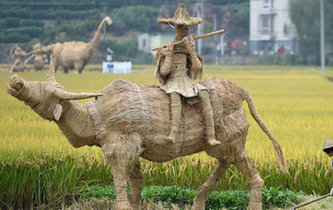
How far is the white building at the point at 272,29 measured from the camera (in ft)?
31.5

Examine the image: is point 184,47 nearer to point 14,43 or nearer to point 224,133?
point 224,133

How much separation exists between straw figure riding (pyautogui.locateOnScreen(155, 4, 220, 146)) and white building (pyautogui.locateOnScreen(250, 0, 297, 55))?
6607mm

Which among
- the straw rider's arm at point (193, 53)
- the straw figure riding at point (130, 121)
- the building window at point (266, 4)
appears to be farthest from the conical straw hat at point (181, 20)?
the building window at point (266, 4)

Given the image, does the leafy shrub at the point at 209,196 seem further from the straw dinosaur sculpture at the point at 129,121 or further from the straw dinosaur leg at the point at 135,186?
the straw dinosaur sculpture at the point at 129,121

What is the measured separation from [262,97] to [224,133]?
4276 mm

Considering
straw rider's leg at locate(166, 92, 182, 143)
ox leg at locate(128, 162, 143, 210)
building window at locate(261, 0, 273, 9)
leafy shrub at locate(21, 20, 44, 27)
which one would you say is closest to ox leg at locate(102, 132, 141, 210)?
straw rider's leg at locate(166, 92, 182, 143)

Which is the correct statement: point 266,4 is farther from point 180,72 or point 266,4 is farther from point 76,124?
point 76,124

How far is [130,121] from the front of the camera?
3074 mm

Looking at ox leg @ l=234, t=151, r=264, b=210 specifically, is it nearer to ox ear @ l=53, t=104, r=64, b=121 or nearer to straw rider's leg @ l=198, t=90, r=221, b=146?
straw rider's leg @ l=198, t=90, r=221, b=146

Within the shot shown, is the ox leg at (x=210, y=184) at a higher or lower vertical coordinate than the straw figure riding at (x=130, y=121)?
lower

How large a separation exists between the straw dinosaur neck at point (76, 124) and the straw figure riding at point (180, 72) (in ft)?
2.10

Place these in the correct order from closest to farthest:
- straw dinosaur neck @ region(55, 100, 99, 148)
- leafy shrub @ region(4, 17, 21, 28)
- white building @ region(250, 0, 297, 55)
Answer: straw dinosaur neck @ region(55, 100, 99, 148)
leafy shrub @ region(4, 17, 21, 28)
white building @ region(250, 0, 297, 55)

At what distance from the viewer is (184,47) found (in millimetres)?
3352

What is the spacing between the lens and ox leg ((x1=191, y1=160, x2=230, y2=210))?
12.4 ft
